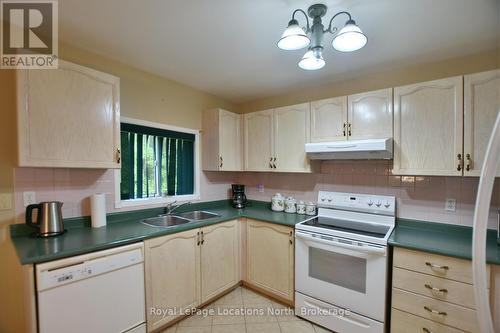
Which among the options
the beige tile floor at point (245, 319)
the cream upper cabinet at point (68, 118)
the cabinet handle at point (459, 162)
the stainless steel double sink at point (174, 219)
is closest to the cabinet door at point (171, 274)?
the beige tile floor at point (245, 319)

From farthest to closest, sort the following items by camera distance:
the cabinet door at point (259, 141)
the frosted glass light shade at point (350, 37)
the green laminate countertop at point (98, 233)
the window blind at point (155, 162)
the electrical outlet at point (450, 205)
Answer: the cabinet door at point (259, 141), the window blind at point (155, 162), the electrical outlet at point (450, 205), the green laminate countertop at point (98, 233), the frosted glass light shade at point (350, 37)

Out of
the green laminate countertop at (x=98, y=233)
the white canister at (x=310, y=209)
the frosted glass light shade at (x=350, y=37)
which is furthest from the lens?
the white canister at (x=310, y=209)

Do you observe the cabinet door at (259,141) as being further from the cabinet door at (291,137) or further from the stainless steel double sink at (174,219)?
the stainless steel double sink at (174,219)

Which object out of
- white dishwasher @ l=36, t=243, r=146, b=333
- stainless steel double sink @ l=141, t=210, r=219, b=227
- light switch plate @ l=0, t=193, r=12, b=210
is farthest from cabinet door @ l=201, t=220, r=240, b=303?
light switch plate @ l=0, t=193, r=12, b=210

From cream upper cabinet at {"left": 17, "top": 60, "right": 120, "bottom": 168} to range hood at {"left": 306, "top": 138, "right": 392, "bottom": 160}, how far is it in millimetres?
1762

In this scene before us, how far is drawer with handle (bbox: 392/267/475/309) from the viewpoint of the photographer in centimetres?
147

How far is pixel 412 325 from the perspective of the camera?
5.37 ft

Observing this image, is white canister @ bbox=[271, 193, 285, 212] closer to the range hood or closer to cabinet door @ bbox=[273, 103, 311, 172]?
cabinet door @ bbox=[273, 103, 311, 172]

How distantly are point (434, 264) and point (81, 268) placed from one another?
227cm

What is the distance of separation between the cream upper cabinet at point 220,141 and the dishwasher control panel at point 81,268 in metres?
1.37

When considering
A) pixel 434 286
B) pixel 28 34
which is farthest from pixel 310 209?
pixel 28 34

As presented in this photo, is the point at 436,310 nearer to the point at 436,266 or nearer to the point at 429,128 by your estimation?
the point at 436,266

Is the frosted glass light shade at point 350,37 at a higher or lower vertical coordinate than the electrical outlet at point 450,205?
higher

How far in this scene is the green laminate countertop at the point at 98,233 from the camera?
1.38 m
